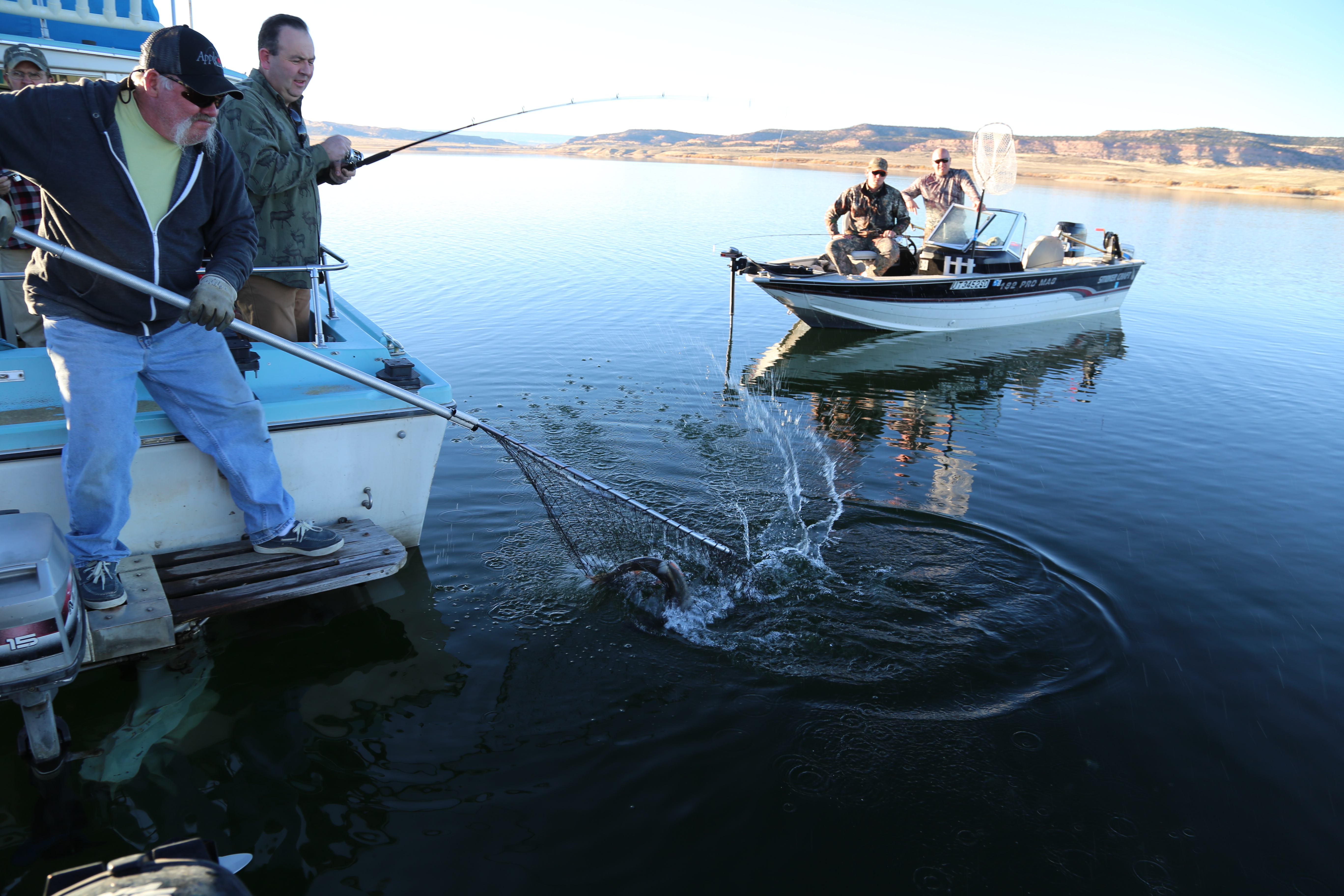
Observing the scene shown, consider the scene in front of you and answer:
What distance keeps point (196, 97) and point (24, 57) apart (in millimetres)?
2740

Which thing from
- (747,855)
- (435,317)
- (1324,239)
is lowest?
(747,855)

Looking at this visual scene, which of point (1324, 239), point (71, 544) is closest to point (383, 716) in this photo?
point (71, 544)

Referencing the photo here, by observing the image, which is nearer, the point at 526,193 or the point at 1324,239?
the point at 1324,239

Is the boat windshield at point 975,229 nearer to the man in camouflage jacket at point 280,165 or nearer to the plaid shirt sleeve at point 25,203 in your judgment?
the man in camouflage jacket at point 280,165

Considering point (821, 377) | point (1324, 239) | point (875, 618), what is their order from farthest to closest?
point (1324, 239), point (821, 377), point (875, 618)

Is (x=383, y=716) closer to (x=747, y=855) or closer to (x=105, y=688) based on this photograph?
(x=105, y=688)

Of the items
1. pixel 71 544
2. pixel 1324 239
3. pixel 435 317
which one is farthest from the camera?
pixel 1324 239

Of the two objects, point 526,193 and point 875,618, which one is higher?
point 526,193

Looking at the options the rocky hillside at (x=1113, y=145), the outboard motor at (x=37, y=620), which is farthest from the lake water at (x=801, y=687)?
the rocky hillside at (x=1113, y=145)

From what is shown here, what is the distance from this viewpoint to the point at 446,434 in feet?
24.7

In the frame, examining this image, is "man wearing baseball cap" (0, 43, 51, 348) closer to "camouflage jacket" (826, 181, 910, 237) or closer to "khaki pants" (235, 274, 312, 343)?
"khaki pants" (235, 274, 312, 343)

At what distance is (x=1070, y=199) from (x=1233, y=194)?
30282 millimetres

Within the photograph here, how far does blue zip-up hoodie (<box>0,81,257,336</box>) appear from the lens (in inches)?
115

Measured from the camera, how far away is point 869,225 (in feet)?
42.6
